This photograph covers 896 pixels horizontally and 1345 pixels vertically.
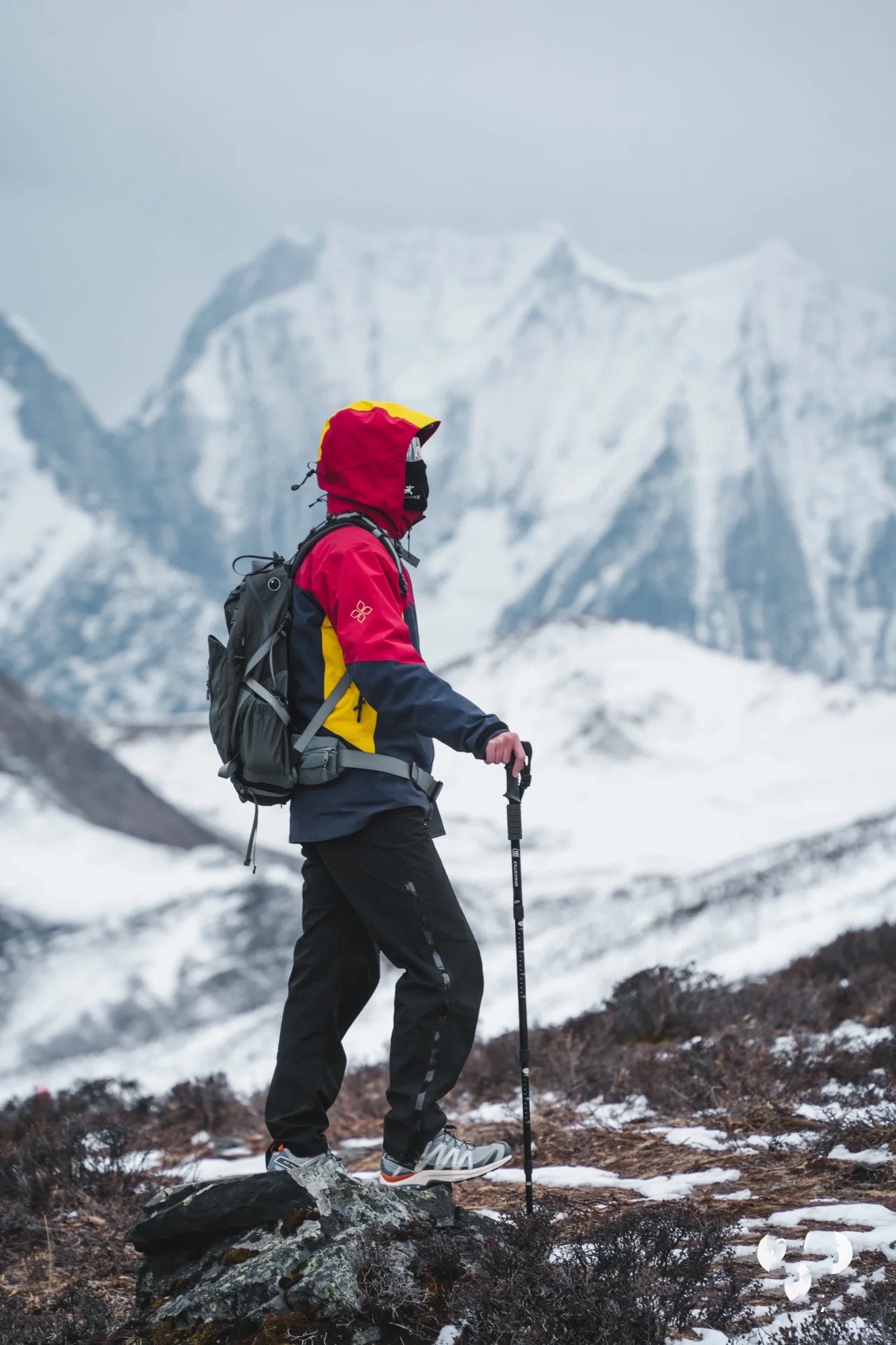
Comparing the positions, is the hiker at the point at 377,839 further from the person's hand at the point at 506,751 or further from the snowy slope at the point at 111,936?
the snowy slope at the point at 111,936

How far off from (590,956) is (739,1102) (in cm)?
2087

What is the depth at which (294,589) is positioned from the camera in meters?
4.42

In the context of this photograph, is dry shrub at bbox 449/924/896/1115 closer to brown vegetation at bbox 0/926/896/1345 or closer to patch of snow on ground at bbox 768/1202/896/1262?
brown vegetation at bbox 0/926/896/1345

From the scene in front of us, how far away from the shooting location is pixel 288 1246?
3834 mm

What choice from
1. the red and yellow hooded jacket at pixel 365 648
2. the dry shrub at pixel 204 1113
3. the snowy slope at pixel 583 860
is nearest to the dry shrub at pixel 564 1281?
the red and yellow hooded jacket at pixel 365 648

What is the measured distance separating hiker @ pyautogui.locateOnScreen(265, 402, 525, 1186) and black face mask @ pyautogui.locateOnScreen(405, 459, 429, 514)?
3 cm

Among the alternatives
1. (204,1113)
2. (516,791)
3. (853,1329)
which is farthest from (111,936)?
(853,1329)

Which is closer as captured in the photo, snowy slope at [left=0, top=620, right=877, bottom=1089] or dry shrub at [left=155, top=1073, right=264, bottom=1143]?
dry shrub at [left=155, top=1073, right=264, bottom=1143]

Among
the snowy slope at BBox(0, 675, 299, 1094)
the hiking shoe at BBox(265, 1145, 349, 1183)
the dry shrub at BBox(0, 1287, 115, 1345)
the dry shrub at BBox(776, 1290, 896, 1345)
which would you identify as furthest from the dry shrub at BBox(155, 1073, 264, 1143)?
the snowy slope at BBox(0, 675, 299, 1094)

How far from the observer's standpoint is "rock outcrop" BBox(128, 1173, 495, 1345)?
12.0 ft

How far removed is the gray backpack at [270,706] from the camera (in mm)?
4250

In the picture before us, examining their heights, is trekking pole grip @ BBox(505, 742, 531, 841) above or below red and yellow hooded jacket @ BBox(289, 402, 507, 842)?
below

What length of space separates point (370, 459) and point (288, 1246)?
2.27 metres

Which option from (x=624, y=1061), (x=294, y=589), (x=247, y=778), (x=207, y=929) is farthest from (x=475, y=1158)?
(x=207, y=929)
